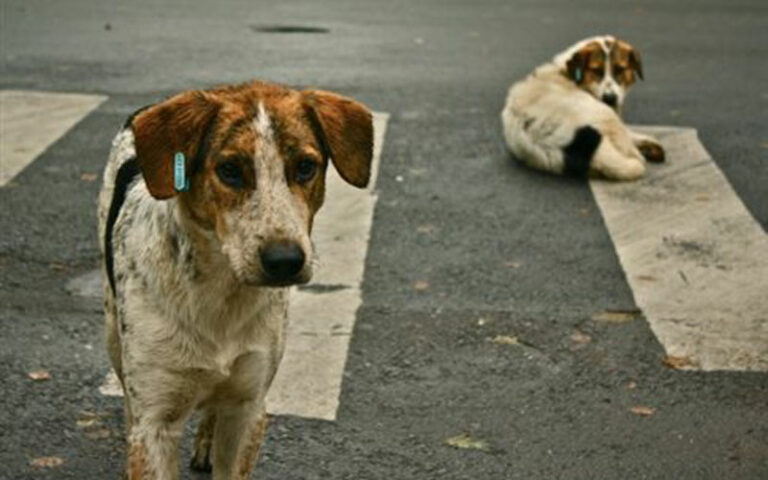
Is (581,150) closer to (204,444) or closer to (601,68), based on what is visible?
(601,68)

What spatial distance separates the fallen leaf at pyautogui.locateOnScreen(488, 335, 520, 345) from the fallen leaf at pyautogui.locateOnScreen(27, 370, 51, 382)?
206 cm

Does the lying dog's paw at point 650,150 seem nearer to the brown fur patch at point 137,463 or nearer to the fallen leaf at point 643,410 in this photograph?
the fallen leaf at point 643,410

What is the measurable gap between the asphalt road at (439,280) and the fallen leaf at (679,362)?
71 millimetres

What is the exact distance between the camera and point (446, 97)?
521 inches

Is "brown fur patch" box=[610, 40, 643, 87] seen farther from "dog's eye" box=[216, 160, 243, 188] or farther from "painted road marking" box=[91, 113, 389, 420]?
"dog's eye" box=[216, 160, 243, 188]

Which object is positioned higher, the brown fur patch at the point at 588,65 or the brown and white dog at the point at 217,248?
the brown and white dog at the point at 217,248

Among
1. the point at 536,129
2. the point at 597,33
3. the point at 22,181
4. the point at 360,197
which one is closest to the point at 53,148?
the point at 22,181

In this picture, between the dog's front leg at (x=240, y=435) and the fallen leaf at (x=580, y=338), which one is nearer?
the dog's front leg at (x=240, y=435)

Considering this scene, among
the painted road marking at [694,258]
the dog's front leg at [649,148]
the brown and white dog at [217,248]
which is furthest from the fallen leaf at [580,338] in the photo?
the dog's front leg at [649,148]

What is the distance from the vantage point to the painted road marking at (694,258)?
7.86 meters

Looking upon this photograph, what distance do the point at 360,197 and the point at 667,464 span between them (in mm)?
4064

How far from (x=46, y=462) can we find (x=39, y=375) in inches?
35.2

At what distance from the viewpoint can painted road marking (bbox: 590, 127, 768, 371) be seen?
25.8 feet

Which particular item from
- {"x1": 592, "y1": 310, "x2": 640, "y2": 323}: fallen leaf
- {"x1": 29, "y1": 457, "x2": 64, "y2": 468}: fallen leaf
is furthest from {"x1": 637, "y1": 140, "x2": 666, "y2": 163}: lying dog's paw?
{"x1": 29, "y1": 457, "x2": 64, "y2": 468}: fallen leaf
